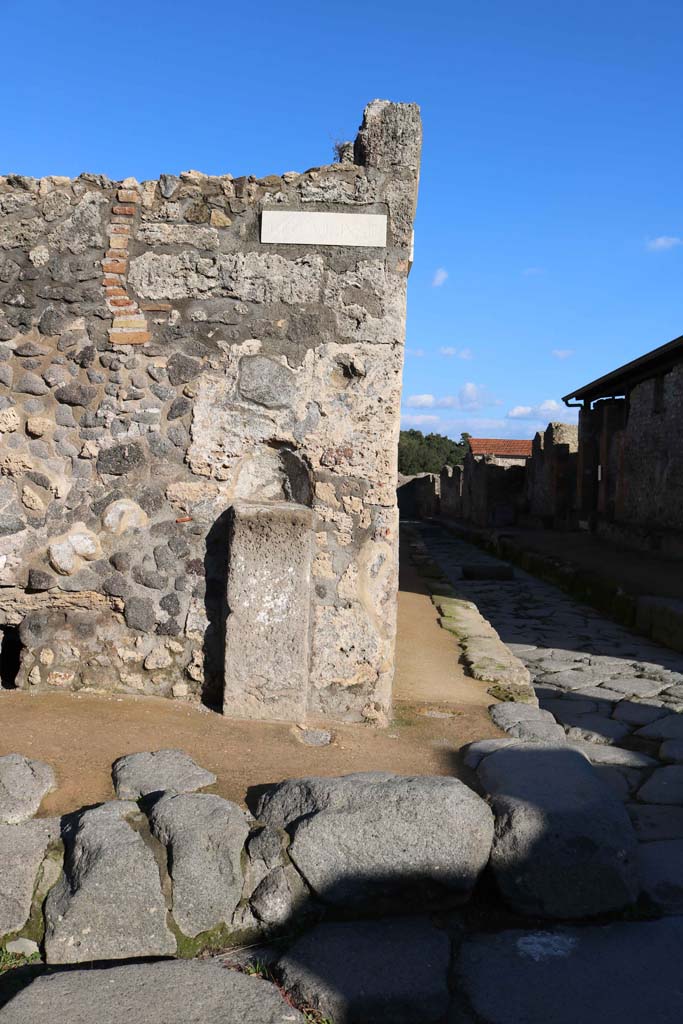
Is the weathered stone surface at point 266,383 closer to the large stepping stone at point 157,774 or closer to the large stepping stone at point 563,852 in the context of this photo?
the large stepping stone at point 157,774

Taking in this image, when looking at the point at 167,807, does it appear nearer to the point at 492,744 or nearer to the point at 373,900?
the point at 373,900

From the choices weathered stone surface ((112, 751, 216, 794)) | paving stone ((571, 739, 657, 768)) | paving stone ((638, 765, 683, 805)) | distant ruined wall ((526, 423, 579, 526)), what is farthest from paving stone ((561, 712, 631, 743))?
distant ruined wall ((526, 423, 579, 526))

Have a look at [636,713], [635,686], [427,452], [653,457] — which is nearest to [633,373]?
[653,457]

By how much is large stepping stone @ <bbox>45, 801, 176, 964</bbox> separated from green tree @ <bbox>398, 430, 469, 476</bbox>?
1910 inches

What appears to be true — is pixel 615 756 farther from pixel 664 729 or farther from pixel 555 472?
pixel 555 472

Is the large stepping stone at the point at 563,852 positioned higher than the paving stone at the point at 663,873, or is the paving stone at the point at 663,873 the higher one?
the large stepping stone at the point at 563,852

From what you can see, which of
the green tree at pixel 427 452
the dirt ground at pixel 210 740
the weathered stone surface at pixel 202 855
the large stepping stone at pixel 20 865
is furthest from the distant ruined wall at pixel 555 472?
the green tree at pixel 427 452

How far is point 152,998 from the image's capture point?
192 centimetres

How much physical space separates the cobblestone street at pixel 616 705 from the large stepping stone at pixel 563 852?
0.20 m

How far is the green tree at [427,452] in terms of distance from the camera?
176ft

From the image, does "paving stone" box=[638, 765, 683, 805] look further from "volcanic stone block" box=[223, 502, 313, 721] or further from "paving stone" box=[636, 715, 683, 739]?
"volcanic stone block" box=[223, 502, 313, 721]

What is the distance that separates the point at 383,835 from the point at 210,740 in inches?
43.6

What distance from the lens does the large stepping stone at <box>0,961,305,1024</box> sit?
6.05ft

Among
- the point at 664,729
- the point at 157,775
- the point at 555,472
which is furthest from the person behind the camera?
the point at 555,472
